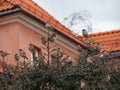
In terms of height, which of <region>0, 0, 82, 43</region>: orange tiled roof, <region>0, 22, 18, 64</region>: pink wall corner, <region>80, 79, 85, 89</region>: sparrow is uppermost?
<region>0, 0, 82, 43</region>: orange tiled roof

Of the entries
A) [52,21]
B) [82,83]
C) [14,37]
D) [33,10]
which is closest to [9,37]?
[14,37]

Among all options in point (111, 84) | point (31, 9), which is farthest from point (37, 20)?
point (111, 84)

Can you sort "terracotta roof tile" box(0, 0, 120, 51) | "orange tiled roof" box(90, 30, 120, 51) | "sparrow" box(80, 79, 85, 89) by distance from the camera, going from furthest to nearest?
"orange tiled roof" box(90, 30, 120, 51), "terracotta roof tile" box(0, 0, 120, 51), "sparrow" box(80, 79, 85, 89)

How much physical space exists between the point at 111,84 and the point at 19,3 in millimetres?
6832

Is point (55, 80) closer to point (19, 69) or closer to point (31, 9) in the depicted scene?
point (19, 69)

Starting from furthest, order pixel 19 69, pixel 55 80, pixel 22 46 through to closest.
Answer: pixel 22 46, pixel 19 69, pixel 55 80

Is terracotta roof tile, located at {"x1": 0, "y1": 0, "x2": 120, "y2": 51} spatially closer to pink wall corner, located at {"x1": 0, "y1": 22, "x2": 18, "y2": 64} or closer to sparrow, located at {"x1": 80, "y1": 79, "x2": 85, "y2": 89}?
pink wall corner, located at {"x1": 0, "y1": 22, "x2": 18, "y2": 64}

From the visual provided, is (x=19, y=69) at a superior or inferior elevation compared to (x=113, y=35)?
inferior

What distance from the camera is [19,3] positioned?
1402 centimetres

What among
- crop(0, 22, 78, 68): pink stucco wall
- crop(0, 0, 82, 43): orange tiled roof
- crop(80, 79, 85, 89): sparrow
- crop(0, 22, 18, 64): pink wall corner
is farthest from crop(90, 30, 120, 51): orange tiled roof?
crop(80, 79, 85, 89): sparrow

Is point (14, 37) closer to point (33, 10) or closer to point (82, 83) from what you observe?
point (33, 10)

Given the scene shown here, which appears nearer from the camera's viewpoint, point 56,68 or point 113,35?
point 56,68

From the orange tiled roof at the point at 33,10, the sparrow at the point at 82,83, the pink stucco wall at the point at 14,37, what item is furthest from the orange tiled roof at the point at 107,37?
the sparrow at the point at 82,83

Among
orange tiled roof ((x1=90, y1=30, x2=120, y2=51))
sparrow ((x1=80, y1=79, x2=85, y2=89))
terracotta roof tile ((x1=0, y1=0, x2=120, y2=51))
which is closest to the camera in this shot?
sparrow ((x1=80, y1=79, x2=85, y2=89))
